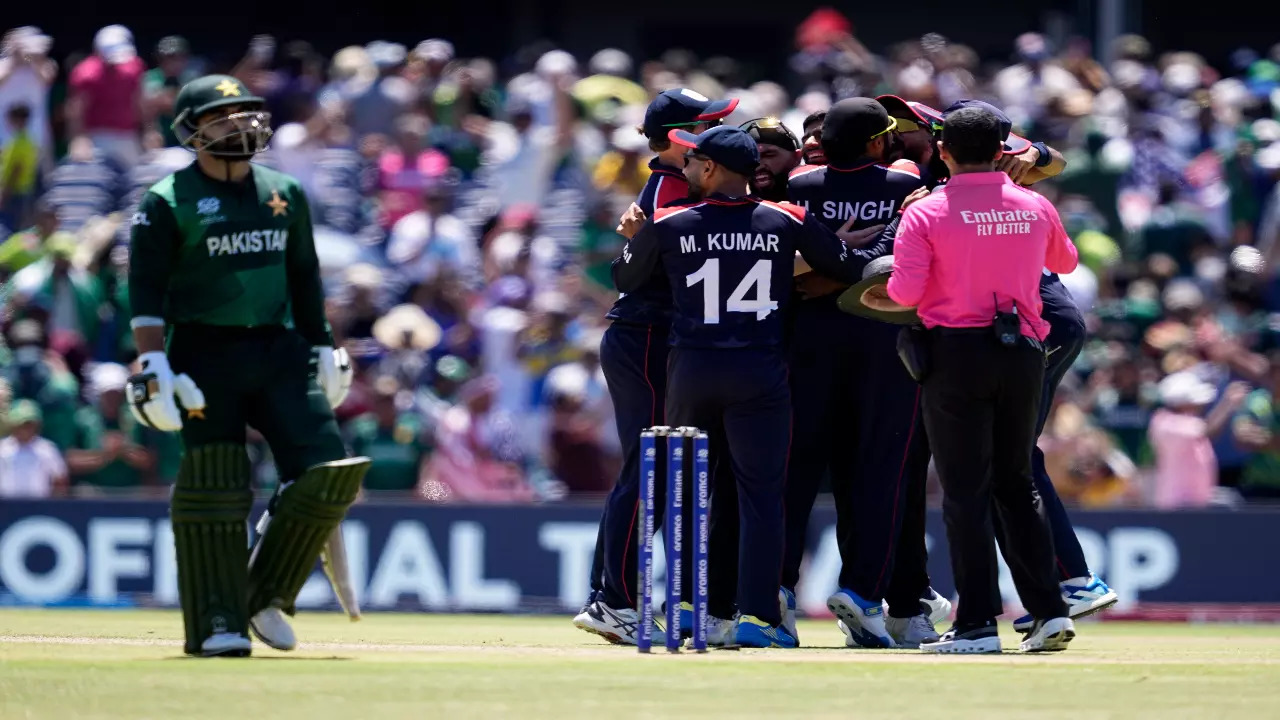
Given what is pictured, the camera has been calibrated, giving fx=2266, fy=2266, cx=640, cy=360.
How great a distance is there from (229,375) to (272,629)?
102 cm

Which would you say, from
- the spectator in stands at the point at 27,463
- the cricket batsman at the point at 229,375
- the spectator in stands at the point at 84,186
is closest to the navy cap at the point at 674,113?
the cricket batsman at the point at 229,375

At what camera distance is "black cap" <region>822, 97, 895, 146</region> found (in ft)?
31.8

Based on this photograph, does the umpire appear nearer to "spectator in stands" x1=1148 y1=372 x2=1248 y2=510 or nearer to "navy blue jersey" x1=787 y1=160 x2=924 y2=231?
"navy blue jersey" x1=787 y1=160 x2=924 y2=231

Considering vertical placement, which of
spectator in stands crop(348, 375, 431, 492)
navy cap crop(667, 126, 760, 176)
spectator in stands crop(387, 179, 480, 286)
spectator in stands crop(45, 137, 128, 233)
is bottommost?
spectator in stands crop(348, 375, 431, 492)

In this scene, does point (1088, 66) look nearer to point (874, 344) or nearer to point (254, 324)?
point (874, 344)

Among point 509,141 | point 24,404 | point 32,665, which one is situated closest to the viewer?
point 32,665

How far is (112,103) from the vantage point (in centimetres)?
1966

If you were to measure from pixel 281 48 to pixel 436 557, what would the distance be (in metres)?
9.61

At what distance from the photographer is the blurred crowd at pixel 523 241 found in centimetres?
1628

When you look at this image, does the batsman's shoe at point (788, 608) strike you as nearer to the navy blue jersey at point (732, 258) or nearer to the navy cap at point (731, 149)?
the navy blue jersey at point (732, 258)

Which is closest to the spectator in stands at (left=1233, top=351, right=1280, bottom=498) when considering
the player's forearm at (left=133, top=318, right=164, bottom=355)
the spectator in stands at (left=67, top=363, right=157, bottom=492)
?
the spectator in stands at (left=67, top=363, right=157, bottom=492)

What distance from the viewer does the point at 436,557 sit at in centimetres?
1555

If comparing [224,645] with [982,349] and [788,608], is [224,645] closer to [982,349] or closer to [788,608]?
[788,608]

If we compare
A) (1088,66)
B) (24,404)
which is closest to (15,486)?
(24,404)
